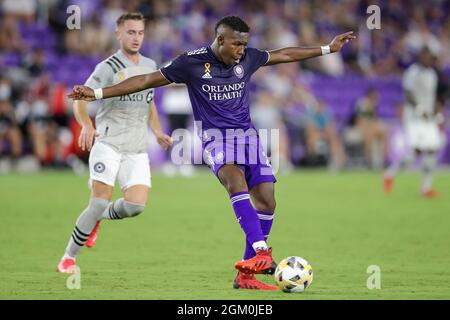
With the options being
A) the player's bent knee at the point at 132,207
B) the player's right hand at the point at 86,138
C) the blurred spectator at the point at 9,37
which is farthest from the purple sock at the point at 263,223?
the blurred spectator at the point at 9,37

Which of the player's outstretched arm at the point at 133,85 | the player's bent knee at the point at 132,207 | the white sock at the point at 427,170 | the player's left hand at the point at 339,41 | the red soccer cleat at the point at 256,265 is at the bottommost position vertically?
the red soccer cleat at the point at 256,265

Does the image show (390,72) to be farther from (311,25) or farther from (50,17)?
(50,17)

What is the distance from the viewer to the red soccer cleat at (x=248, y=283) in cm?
893

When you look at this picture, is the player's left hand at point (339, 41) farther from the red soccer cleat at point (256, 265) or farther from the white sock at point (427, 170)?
the white sock at point (427, 170)

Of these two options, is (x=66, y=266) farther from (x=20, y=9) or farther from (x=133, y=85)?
(x=20, y=9)

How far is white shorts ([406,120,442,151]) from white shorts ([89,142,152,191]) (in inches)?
386

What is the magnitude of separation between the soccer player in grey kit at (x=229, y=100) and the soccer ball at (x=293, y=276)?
25 cm

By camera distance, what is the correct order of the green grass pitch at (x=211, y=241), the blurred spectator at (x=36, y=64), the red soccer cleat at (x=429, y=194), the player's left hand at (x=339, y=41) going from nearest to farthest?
the green grass pitch at (x=211, y=241) → the player's left hand at (x=339, y=41) → the red soccer cleat at (x=429, y=194) → the blurred spectator at (x=36, y=64)

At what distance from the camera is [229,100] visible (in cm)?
934

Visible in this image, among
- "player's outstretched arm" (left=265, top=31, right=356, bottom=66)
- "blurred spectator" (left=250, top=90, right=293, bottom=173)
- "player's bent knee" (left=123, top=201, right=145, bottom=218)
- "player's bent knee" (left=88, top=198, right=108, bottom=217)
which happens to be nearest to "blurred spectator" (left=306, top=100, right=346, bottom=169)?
"blurred spectator" (left=250, top=90, right=293, bottom=173)

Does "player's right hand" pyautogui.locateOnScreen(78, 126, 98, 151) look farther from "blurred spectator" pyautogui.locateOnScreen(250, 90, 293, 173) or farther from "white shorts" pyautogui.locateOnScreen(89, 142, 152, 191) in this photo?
"blurred spectator" pyautogui.locateOnScreen(250, 90, 293, 173)

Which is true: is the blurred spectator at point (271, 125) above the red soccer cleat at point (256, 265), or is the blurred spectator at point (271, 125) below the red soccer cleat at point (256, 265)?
above

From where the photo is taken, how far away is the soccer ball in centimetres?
856

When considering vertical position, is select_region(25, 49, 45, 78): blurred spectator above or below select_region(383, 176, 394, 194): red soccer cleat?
above
